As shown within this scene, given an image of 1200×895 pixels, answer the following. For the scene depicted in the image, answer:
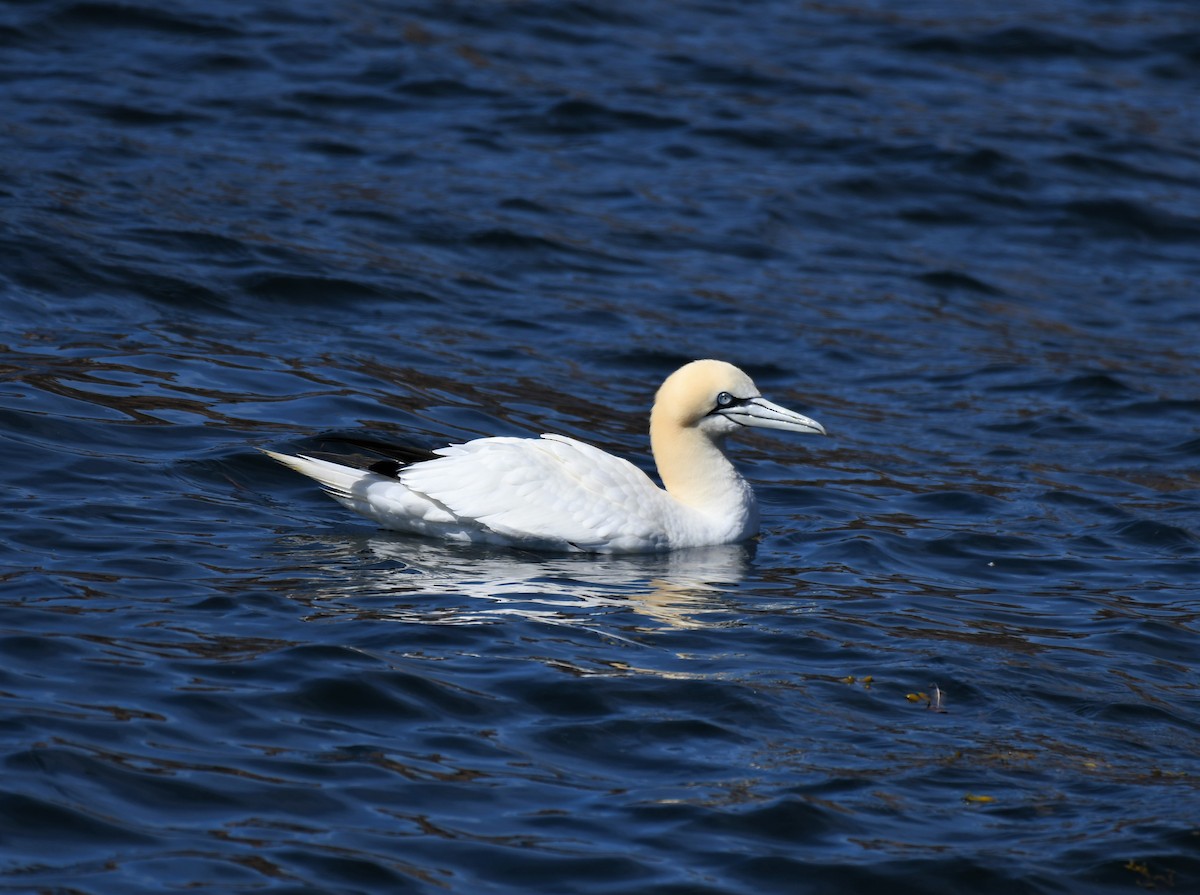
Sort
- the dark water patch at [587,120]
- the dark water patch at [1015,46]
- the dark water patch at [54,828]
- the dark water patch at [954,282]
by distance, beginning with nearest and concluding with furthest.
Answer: the dark water patch at [54,828] → the dark water patch at [954,282] → the dark water patch at [587,120] → the dark water patch at [1015,46]

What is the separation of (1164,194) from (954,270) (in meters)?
3.39

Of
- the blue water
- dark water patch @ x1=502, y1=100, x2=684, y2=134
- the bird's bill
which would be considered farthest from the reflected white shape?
dark water patch @ x1=502, y1=100, x2=684, y2=134

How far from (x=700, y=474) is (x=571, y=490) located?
1.04m

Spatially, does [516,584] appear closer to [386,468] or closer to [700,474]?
[386,468]

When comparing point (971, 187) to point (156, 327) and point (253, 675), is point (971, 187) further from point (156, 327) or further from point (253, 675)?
point (253, 675)

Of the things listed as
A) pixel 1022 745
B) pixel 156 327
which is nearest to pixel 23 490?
pixel 156 327

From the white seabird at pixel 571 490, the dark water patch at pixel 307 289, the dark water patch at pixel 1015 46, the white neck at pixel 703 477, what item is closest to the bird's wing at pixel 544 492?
the white seabird at pixel 571 490

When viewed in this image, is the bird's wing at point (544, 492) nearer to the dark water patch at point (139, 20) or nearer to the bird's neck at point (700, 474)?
the bird's neck at point (700, 474)

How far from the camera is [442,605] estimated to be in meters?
8.35

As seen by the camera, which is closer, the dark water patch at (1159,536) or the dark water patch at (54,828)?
the dark water patch at (54,828)

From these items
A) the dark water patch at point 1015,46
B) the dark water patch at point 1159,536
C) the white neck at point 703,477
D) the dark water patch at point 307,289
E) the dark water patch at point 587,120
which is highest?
the dark water patch at point 1015,46

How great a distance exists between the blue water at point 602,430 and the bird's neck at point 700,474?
0.27 m

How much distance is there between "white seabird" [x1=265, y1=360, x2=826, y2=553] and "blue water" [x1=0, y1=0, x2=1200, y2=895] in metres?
0.18

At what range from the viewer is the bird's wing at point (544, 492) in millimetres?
9602
